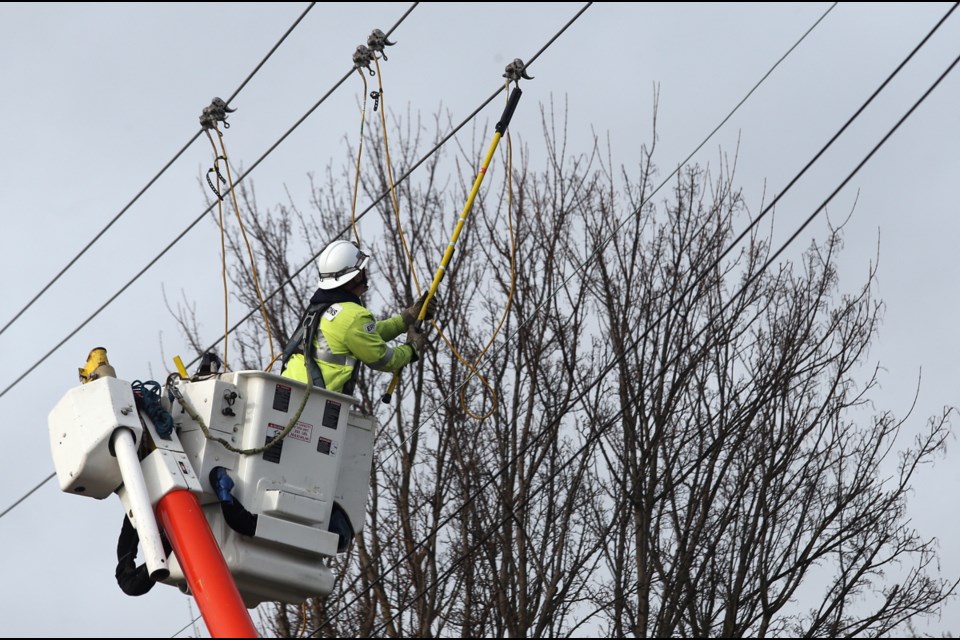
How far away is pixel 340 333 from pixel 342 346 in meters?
0.08

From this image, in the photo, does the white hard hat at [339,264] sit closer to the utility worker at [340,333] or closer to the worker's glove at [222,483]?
the utility worker at [340,333]

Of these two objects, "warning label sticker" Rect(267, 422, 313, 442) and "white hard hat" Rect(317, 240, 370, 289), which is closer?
"warning label sticker" Rect(267, 422, 313, 442)

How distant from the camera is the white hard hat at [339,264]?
30.9 feet

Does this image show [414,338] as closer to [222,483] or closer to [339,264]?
[339,264]

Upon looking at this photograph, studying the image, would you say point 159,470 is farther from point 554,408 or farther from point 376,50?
point 554,408

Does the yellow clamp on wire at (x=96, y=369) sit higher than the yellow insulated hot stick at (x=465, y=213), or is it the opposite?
the yellow insulated hot stick at (x=465, y=213)

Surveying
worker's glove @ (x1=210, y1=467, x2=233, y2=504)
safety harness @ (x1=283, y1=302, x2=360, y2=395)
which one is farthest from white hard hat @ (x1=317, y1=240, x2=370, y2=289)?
worker's glove @ (x1=210, y1=467, x2=233, y2=504)

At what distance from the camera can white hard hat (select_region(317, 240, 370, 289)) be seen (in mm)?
9430

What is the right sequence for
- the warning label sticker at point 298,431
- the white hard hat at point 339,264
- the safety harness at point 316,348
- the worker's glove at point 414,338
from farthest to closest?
the worker's glove at point 414,338, the white hard hat at point 339,264, the safety harness at point 316,348, the warning label sticker at point 298,431

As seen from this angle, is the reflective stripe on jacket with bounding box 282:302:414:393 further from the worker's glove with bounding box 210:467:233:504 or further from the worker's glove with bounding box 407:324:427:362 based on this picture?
the worker's glove with bounding box 210:467:233:504

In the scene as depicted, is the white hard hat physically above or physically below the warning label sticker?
above

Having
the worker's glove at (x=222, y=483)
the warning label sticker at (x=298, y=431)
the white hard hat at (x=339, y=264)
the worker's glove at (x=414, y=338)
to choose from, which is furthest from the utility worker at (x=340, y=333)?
the worker's glove at (x=222, y=483)

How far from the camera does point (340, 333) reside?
30.4 ft

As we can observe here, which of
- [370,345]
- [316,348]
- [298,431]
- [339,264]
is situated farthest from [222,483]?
[339,264]
